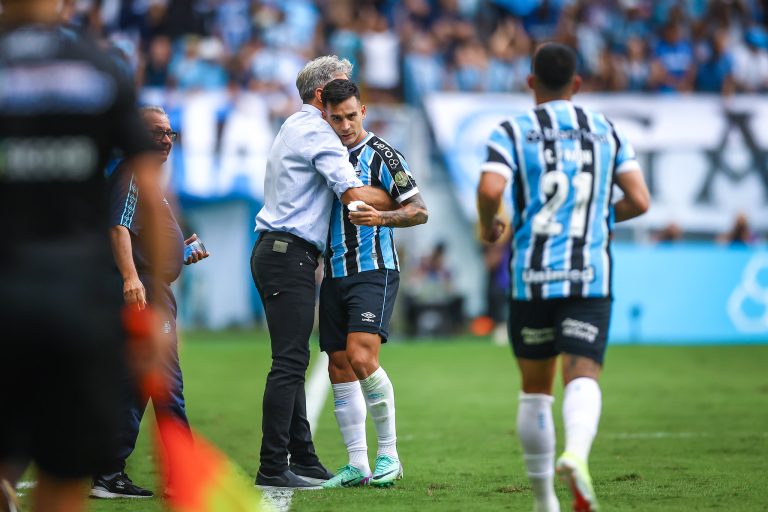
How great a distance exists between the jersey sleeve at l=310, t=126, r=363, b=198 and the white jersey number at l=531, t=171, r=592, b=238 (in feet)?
5.17

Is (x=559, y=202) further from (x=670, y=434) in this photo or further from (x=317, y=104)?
(x=670, y=434)

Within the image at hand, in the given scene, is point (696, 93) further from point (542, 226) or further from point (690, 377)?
point (542, 226)

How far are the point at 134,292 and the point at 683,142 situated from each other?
1685cm

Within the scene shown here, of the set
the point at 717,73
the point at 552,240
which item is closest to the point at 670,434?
the point at 552,240

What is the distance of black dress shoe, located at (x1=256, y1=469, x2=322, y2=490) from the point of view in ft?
22.8

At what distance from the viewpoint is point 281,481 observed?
6.96m

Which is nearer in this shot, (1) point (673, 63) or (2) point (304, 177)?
(2) point (304, 177)

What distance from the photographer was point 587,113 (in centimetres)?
570

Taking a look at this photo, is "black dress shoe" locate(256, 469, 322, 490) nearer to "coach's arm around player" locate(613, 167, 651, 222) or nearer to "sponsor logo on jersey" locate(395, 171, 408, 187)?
"sponsor logo on jersey" locate(395, 171, 408, 187)

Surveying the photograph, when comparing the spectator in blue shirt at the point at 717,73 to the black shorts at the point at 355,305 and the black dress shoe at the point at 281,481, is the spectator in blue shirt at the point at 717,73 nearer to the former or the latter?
the black shorts at the point at 355,305

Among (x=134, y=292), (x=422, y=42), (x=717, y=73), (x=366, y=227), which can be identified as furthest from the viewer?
(x=422, y=42)

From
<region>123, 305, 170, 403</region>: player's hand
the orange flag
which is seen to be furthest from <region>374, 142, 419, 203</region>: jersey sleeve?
<region>123, 305, 170, 403</region>: player's hand

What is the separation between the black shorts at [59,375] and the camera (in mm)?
3412

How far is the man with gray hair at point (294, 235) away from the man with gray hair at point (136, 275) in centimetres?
51
